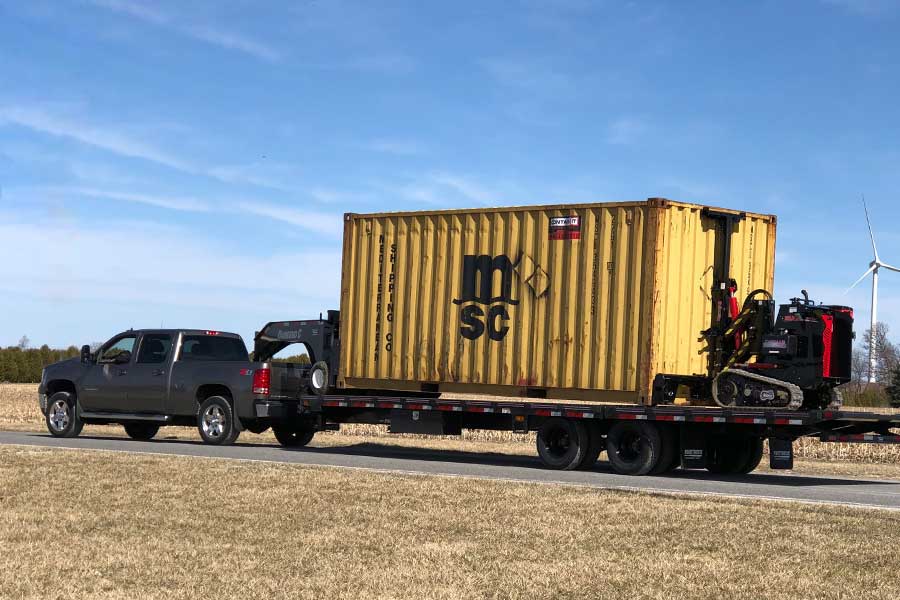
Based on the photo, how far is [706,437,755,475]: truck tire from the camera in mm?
18469

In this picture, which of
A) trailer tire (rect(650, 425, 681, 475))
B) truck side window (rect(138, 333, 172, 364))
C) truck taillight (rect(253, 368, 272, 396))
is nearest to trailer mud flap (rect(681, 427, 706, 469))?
trailer tire (rect(650, 425, 681, 475))

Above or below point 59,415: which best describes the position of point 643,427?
above

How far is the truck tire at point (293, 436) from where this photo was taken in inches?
904

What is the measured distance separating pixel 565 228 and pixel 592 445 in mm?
3143

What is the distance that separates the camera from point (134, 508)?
12000 mm

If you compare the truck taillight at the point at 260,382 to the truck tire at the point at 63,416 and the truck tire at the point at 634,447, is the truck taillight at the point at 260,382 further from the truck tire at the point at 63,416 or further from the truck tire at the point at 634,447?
the truck tire at the point at 634,447

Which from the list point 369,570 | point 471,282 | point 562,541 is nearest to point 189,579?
point 369,570

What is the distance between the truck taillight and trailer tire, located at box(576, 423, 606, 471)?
19.5 feet

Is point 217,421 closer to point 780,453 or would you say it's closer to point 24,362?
point 780,453

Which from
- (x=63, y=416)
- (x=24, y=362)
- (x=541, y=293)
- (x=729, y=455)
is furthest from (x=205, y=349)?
(x=24, y=362)

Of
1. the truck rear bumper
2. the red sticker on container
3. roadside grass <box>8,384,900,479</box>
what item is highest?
the red sticker on container

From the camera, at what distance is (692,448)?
57.0ft

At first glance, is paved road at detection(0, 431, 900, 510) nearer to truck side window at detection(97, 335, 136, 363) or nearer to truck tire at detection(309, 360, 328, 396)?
truck tire at detection(309, 360, 328, 396)

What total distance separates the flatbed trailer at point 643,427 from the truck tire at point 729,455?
0.01 metres
